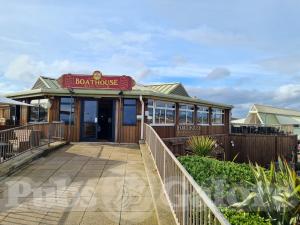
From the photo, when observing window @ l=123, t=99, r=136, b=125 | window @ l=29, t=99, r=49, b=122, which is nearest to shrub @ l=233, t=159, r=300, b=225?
window @ l=123, t=99, r=136, b=125

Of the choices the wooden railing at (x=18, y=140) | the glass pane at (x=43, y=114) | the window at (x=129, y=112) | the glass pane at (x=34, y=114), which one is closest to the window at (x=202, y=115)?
the window at (x=129, y=112)

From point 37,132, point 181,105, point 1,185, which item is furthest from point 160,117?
point 1,185

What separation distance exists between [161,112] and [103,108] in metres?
3.17

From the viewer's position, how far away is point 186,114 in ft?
68.6

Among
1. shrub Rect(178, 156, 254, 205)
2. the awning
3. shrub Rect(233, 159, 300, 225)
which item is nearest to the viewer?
shrub Rect(233, 159, 300, 225)

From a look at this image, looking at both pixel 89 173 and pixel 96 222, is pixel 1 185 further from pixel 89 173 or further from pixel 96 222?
pixel 96 222

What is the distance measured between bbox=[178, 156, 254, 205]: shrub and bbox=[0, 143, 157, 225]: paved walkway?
1315 millimetres

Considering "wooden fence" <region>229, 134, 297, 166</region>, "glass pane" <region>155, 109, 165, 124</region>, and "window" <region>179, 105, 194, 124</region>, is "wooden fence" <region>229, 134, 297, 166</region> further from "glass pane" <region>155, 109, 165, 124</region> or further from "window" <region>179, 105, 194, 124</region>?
"glass pane" <region>155, 109, 165, 124</region>

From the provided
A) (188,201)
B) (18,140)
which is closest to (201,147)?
(18,140)

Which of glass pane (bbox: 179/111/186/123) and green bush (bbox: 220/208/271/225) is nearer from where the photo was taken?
green bush (bbox: 220/208/271/225)

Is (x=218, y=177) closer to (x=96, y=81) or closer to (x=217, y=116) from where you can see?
(x=96, y=81)

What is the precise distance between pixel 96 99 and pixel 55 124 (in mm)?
2836

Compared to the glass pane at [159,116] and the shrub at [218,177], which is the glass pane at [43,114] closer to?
the glass pane at [159,116]

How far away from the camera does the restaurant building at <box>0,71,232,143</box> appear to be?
16.9m
